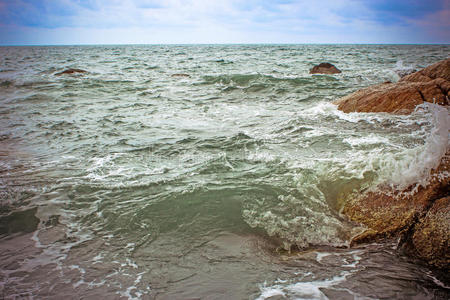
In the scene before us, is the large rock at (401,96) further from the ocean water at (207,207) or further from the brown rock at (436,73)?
the ocean water at (207,207)

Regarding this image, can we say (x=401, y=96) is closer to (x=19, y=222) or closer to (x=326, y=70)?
(x=19, y=222)

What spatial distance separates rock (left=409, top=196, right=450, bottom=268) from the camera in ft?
8.50

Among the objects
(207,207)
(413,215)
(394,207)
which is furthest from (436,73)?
(207,207)

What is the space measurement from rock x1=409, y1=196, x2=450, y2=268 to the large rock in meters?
4.69

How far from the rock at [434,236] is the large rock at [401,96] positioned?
4.69 meters

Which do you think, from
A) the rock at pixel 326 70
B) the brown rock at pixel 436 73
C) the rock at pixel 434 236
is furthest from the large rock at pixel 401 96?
the rock at pixel 326 70

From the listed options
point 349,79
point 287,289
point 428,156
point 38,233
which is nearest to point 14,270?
point 38,233

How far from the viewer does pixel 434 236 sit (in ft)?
8.82

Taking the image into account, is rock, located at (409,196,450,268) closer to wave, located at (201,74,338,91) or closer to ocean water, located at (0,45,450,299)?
ocean water, located at (0,45,450,299)

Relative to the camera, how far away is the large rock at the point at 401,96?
7.00 metres

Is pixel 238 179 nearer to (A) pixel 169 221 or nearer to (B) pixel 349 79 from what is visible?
(A) pixel 169 221

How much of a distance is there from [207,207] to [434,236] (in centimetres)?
252

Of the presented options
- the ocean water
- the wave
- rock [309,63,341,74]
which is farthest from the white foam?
rock [309,63,341,74]

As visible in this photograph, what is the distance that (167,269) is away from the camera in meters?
2.76
